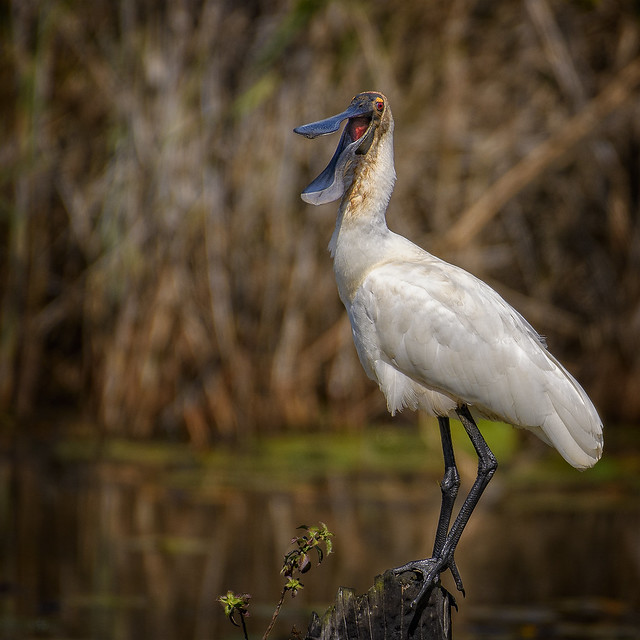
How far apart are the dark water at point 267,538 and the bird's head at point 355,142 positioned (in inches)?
111

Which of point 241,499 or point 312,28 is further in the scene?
point 312,28

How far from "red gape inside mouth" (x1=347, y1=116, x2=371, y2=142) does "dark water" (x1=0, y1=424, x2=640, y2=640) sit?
2.96 m

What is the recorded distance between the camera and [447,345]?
5.29 meters

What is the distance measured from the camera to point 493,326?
17.3ft

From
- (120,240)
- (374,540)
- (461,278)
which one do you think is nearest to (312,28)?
(120,240)

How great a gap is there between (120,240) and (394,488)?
3.25 metres

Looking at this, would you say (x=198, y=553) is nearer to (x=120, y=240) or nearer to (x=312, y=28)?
(x=120, y=240)

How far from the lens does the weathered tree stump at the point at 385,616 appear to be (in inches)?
168

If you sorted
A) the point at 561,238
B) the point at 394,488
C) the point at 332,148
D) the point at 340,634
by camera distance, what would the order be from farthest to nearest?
the point at 561,238 → the point at 332,148 → the point at 394,488 → the point at 340,634

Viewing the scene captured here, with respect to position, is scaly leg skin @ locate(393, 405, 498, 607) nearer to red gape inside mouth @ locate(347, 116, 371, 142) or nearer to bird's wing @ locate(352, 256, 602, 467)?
bird's wing @ locate(352, 256, 602, 467)

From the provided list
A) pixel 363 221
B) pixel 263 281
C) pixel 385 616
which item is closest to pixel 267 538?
pixel 263 281

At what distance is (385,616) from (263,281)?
748 cm

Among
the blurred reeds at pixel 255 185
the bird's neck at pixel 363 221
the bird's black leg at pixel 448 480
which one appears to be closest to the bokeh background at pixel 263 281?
the blurred reeds at pixel 255 185

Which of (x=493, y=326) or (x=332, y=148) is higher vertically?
(x=332, y=148)
